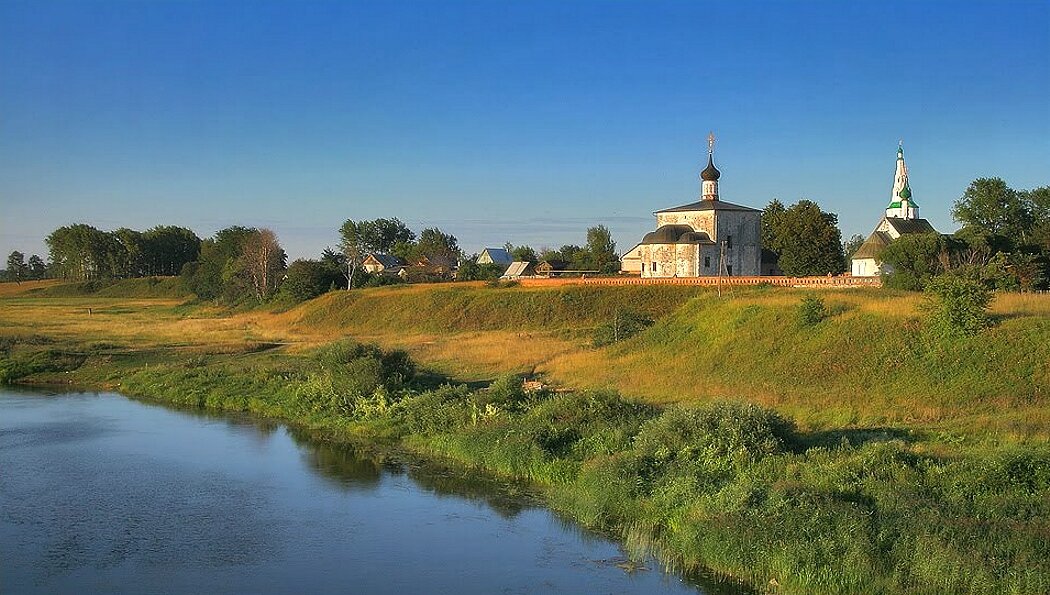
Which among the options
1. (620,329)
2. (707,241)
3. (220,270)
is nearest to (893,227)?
(707,241)

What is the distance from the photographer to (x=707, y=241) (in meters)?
66.8

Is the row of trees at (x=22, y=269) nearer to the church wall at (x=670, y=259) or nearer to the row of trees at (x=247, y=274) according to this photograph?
the row of trees at (x=247, y=274)

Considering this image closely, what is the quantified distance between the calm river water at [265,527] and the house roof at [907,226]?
5503 cm

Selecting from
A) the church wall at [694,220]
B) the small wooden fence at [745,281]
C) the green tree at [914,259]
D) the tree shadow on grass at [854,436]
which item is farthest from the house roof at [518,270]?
the tree shadow on grass at [854,436]

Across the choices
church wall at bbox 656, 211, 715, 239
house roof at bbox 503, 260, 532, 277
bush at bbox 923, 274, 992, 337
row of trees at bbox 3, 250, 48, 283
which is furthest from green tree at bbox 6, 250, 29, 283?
bush at bbox 923, 274, 992, 337

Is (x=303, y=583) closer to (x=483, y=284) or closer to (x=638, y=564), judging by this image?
(x=638, y=564)

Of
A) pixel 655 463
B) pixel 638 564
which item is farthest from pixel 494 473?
pixel 638 564

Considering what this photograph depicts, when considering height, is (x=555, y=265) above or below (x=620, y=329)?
above

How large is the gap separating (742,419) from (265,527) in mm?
10509

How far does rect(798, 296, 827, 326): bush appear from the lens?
34.2 meters

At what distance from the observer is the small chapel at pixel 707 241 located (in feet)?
219

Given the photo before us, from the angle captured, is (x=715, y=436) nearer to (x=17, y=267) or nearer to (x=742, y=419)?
(x=742, y=419)

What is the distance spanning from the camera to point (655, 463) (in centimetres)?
2055

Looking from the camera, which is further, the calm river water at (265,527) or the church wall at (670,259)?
the church wall at (670,259)
